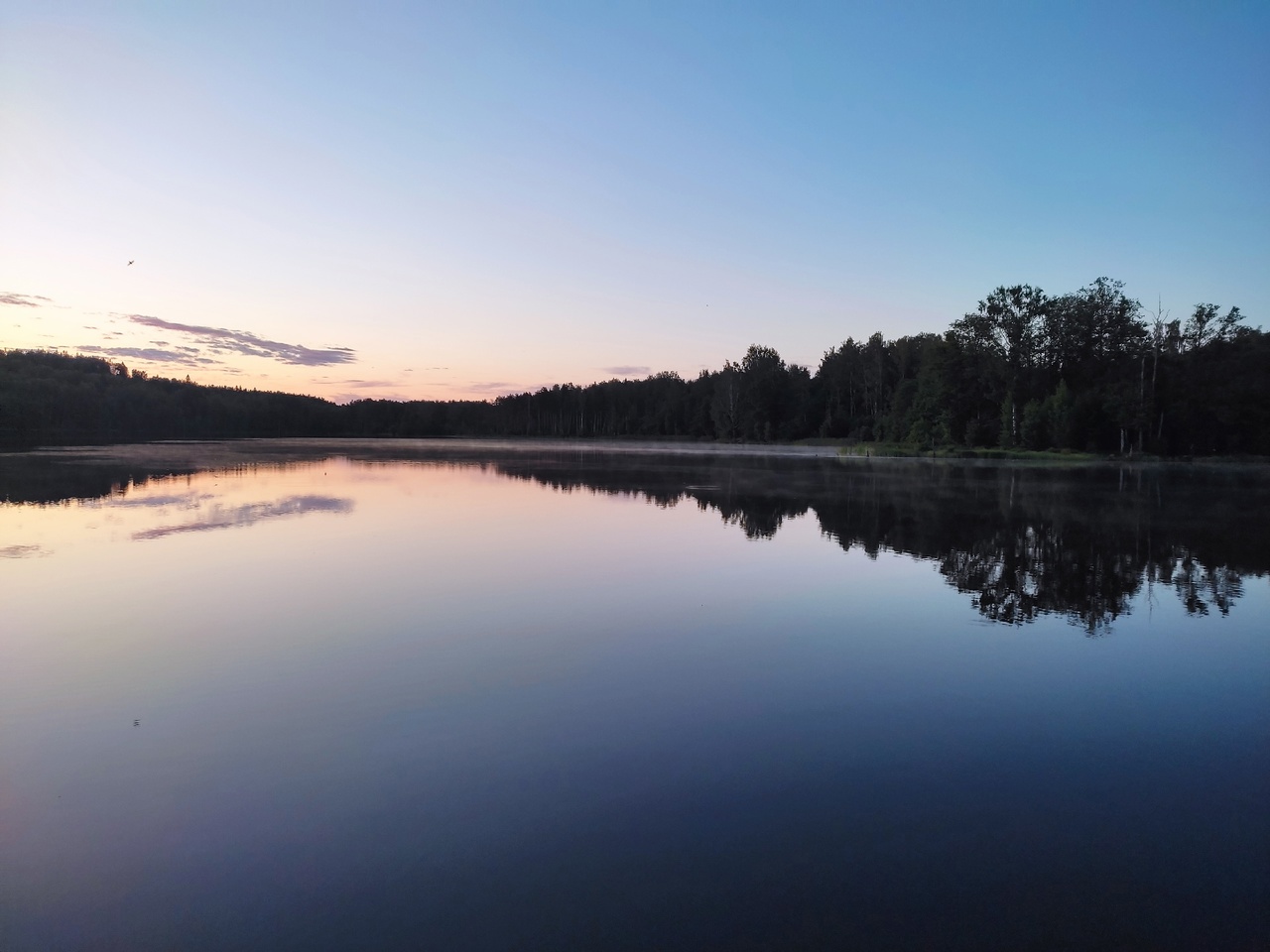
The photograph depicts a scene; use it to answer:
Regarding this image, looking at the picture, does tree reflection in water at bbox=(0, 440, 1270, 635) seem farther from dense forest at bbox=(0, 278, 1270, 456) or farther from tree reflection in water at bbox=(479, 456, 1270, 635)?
dense forest at bbox=(0, 278, 1270, 456)

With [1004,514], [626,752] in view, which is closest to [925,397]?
[1004,514]

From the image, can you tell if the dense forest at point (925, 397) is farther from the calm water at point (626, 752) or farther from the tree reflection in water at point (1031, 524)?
the calm water at point (626, 752)

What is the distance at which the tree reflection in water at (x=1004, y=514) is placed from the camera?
11.1m

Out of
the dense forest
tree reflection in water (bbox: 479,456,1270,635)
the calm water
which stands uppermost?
the dense forest

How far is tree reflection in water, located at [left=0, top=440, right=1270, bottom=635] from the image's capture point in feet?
36.5

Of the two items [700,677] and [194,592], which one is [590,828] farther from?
[194,592]

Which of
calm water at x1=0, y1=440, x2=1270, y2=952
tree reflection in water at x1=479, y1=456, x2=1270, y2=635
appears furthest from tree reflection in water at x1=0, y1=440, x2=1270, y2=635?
calm water at x1=0, y1=440, x2=1270, y2=952

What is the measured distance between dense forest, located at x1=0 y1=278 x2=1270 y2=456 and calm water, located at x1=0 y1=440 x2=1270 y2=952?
154 ft

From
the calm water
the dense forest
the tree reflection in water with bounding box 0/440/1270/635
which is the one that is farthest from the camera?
the dense forest

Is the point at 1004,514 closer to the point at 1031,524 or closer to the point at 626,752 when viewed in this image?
the point at 1031,524

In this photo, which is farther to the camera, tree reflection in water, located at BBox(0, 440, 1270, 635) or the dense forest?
the dense forest

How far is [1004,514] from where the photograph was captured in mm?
19594

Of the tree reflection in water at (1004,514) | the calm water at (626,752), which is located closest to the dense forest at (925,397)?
the tree reflection in water at (1004,514)

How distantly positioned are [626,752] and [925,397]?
60.7 meters
